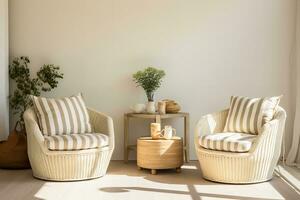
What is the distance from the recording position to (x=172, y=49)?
5426 millimetres

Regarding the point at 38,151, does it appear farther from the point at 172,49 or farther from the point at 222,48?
the point at 222,48

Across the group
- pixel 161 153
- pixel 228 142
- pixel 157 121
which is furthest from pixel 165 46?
pixel 228 142

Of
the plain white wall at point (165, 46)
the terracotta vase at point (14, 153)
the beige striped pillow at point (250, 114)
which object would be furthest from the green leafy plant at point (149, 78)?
the terracotta vase at point (14, 153)

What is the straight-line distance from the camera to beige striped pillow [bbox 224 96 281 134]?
4.41 meters

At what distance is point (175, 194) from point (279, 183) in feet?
3.48

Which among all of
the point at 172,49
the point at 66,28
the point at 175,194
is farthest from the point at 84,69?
the point at 175,194

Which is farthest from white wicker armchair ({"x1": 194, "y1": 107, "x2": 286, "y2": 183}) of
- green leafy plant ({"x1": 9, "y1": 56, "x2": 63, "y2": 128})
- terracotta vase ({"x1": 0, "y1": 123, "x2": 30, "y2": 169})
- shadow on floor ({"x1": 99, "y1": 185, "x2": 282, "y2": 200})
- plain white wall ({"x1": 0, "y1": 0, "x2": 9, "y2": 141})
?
plain white wall ({"x1": 0, "y1": 0, "x2": 9, "y2": 141})

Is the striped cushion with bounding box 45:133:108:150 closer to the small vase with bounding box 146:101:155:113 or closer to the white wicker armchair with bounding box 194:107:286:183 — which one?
the small vase with bounding box 146:101:155:113

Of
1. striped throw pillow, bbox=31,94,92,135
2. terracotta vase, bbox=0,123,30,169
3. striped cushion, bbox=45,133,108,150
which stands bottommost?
terracotta vase, bbox=0,123,30,169

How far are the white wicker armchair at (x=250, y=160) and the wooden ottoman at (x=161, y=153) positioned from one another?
35cm

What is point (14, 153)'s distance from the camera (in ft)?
15.7

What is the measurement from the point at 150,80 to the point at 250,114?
123cm

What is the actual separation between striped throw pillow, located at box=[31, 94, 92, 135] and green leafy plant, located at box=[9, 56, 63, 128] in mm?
735

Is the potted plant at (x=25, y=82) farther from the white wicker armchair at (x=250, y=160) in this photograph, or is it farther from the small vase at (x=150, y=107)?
the white wicker armchair at (x=250, y=160)
